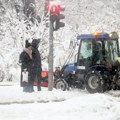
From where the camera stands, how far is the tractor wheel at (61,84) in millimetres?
17891

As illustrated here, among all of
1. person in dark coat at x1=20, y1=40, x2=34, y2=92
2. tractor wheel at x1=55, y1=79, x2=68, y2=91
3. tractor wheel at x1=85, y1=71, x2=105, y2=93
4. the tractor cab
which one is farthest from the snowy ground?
tractor wheel at x1=55, y1=79, x2=68, y2=91

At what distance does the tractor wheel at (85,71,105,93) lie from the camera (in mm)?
16844

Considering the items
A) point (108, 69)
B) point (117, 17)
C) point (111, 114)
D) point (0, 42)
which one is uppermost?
point (117, 17)

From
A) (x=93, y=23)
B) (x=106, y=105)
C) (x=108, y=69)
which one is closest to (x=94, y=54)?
(x=108, y=69)

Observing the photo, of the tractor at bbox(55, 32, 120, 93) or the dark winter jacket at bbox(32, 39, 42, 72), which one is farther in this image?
the tractor at bbox(55, 32, 120, 93)

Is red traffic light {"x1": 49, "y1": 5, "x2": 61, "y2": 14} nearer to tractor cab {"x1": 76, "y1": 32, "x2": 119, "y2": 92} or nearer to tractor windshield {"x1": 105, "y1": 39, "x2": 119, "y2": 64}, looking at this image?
tractor cab {"x1": 76, "y1": 32, "x2": 119, "y2": 92}

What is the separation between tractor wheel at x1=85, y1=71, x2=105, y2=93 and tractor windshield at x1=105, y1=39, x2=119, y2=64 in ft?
2.91

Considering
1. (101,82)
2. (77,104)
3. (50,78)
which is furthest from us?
(101,82)

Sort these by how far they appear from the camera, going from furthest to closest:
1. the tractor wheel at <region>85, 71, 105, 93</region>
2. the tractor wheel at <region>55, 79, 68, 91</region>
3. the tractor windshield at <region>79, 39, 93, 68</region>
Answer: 1. the tractor wheel at <region>55, 79, 68, 91</region>
2. the tractor windshield at <region>79, 39, 93, 68</region>
3. the tractor wheel at <region>85, 71, 105, 93</region>

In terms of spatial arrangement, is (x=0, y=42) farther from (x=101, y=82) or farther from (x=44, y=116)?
(x=44, y=116)

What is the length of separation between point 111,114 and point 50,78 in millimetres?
4345

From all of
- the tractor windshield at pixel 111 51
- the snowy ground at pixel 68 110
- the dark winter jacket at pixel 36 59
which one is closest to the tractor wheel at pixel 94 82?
the tractor windshield at pixel 111 51

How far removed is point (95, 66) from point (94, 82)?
655 mm

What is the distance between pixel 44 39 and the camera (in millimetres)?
24953
